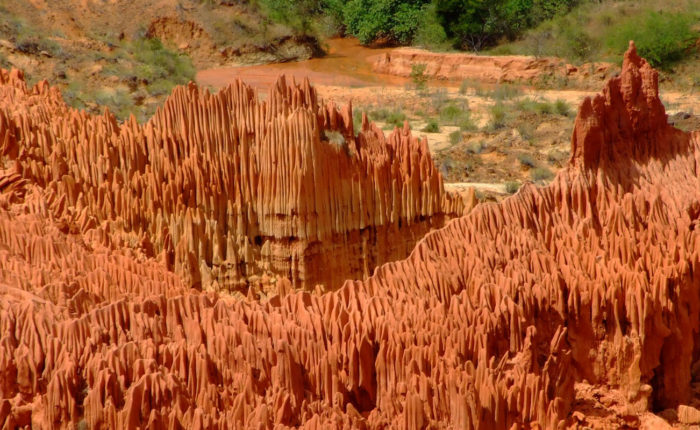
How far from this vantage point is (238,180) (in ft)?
28.1

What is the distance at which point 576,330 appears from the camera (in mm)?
6574

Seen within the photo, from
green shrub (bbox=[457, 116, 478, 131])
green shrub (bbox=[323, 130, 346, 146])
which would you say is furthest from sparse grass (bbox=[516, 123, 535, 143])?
green shrub (bbox=[323, 130, 346, 146])

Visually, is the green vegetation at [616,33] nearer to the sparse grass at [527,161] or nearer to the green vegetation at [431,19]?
the green vegetation at [431,19]

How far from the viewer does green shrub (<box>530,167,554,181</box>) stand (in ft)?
44.5

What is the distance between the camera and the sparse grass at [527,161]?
560 inches

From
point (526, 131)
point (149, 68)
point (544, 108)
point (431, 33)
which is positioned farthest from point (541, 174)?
point (431, 33)

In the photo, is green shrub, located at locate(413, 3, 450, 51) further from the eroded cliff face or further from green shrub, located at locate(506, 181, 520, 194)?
the eroded cliff face

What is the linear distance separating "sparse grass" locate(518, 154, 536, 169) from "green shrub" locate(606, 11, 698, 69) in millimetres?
10112

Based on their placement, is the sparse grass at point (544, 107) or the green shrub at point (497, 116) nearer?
the green shrub at point (497, 116)

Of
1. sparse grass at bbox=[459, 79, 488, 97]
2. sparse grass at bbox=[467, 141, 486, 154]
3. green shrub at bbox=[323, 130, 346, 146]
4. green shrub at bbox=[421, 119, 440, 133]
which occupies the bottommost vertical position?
sparse grass at bbox=[467, 141, 486, 154]

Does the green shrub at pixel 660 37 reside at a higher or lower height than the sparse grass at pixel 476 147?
higher

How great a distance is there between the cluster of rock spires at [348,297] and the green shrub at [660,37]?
54.2 feet

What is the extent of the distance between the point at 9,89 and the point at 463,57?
756 inches

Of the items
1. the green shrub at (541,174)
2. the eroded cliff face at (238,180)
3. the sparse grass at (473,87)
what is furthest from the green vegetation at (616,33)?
the eroded cliff face at (238,180)
